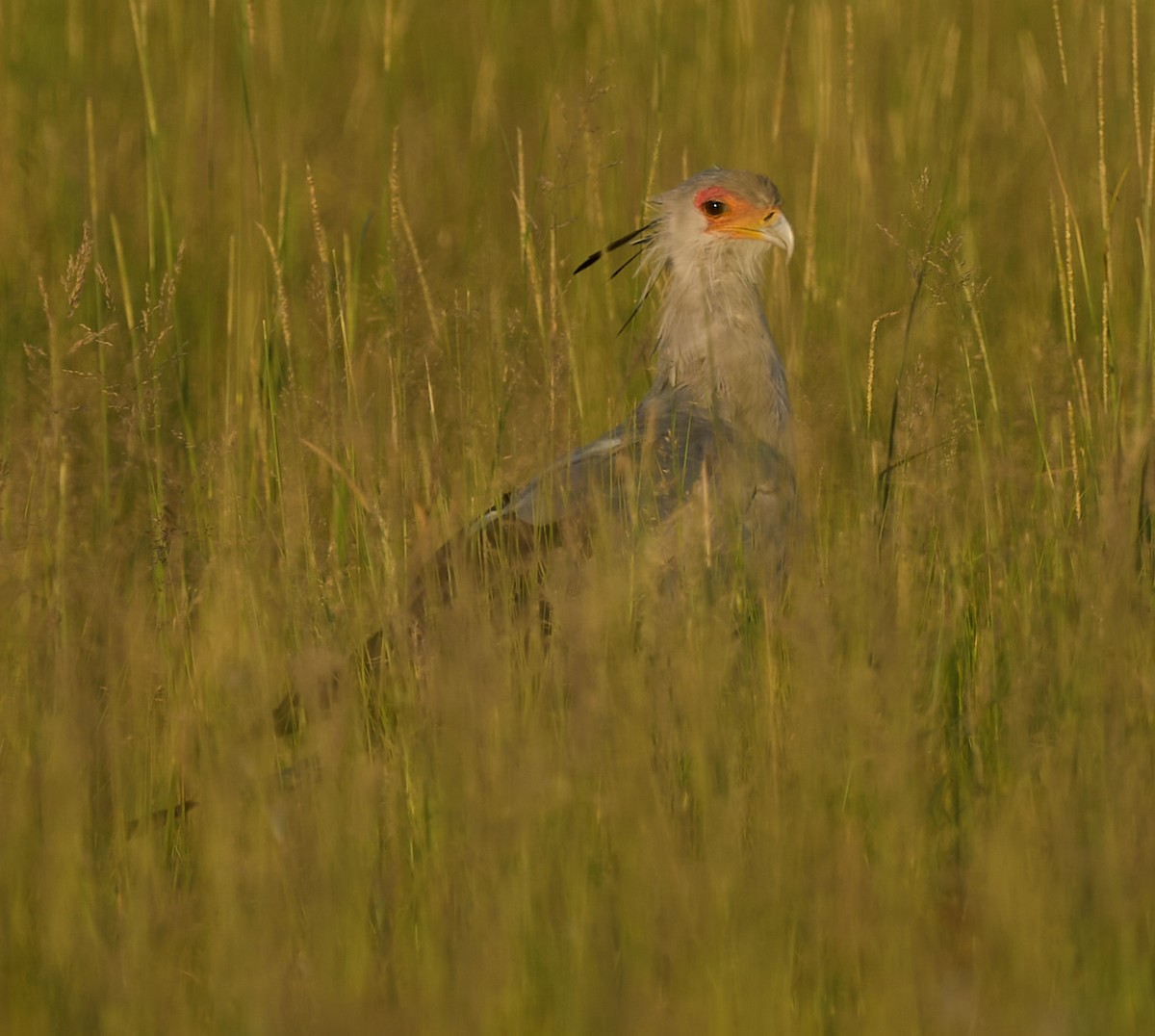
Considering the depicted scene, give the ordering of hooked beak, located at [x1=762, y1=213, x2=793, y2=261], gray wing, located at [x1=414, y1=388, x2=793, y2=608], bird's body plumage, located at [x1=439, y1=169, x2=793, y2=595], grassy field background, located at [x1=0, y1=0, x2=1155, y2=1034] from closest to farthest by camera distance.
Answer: grassy field background, located at [x1=0, y1=0, x2=1155, y2=1034] → gray wing, located at [x1=414, y1=388, x2=793, y2=608] → bird's body plumage, located at [x1=439, y1=169, x2=793, y2=595] → hooked beak, located at [x1=762, y1=213, x2=793, y2=261]

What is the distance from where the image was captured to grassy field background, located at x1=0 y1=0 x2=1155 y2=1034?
1.68 m

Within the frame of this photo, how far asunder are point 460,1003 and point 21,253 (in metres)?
2.61

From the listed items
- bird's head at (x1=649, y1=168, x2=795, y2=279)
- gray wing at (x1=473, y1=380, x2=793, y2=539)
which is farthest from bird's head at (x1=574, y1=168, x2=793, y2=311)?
gray wing at (x1=473, y1=380, x2=793, y2=539)

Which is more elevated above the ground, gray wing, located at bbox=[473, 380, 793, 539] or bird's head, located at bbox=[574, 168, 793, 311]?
bird's head, located at bbox=[574, 168, 793, 311]

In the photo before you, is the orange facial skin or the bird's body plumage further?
the orange facial skin

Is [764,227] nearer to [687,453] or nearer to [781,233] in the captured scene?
[781,233]

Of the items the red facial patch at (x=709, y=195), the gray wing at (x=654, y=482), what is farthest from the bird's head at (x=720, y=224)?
the gray wing at (x=654, y=482)

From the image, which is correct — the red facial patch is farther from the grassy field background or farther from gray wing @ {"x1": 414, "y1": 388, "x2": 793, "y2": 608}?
gray wing @ {"x1": 414, "y1": 388, "x2": 793, "y2": 608}

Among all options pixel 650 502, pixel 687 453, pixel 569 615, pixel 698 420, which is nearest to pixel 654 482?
pixel 687 453

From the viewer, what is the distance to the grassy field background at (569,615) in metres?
1.68

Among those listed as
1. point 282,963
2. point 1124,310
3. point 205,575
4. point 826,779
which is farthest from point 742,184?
point 282,963

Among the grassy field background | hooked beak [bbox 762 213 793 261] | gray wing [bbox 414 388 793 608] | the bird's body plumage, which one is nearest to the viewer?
the grassy field background

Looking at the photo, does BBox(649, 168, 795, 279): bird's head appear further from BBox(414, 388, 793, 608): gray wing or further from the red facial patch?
BBox(414, 388, 793, 608): gray wing

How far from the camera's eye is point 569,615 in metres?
2.13
